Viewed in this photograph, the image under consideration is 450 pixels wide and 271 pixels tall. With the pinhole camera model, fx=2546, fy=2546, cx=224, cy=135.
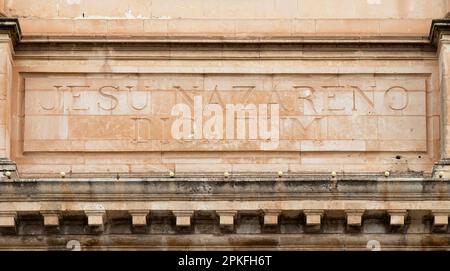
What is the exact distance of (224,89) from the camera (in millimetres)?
46469

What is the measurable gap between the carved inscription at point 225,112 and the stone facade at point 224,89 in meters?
0.02

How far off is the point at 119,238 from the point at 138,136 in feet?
8.58

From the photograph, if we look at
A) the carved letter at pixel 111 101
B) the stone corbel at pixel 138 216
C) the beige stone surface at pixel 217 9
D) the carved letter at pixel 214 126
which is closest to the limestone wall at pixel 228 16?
the beige stone surface at pixel 217 9

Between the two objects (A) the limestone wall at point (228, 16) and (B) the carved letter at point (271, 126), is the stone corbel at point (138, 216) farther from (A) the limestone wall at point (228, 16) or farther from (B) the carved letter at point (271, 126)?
(A) the limestone wall at point (228, 16)

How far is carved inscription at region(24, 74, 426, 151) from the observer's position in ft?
151

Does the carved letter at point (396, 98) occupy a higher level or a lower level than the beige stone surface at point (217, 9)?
lower

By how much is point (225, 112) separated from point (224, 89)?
1.56 feet

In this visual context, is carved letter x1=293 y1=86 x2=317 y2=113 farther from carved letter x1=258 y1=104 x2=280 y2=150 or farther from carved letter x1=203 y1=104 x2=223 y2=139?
carved letter x1=203 y1=104 x2=223 y2=139

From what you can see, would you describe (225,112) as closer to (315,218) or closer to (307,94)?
(307,94)

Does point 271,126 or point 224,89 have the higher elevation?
point 224,89

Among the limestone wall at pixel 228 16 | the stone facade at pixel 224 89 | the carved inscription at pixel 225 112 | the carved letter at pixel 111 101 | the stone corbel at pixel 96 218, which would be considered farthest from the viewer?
the limestone wall at pixel 228 16

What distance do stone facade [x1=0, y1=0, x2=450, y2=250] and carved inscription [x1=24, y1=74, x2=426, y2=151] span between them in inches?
0.7

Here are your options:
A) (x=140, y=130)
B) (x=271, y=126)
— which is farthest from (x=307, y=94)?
(x=140, y=130)

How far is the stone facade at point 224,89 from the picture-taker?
46.0 metres
